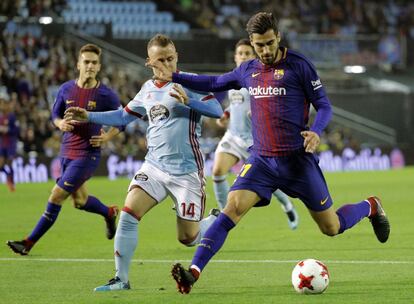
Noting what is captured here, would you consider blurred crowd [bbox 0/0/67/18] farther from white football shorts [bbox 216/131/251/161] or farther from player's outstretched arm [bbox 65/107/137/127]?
player's outstretched arm [bbox 65/107/137/127]

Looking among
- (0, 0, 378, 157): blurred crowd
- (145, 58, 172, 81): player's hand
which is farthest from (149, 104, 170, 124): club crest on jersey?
(0, 0, 378, 157): blurred crowd

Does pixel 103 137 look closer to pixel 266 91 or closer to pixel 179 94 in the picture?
pixel 179 94

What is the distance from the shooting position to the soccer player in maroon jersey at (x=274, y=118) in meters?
8.48

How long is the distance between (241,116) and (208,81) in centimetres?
596

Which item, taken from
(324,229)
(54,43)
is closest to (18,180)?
(54,43)

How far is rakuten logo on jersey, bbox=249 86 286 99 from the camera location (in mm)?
8633

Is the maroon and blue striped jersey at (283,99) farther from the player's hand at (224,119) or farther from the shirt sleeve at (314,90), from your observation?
the player's hand at (224,119)

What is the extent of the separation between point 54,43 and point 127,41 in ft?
14.2

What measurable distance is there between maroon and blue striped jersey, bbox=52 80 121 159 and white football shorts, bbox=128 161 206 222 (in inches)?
115

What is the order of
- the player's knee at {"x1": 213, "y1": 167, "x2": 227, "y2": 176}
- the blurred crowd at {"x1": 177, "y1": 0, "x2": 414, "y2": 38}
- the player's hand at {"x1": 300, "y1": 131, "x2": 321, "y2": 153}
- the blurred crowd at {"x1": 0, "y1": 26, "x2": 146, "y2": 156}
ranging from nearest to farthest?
the player's hand at {"x1": 300, "y1": 131, "x2": 321, "y2": 153}, the player's knee at {"x1": 213, "y1": 167, "x2": 227, "y2": 176}, the blurred crowd at {"x1": 0, "y1": 26, "x2": 146, "y2": 156}, the blurred crowd at {"x1": 177, "y1": 0, "x2": 414, "y2": 38}

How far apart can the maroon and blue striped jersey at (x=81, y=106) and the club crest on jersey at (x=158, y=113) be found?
112 inches

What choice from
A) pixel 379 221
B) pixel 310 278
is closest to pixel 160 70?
pixel 310 278

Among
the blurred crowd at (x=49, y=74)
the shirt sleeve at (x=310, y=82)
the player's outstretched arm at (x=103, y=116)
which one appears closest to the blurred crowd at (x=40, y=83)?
the blurred crowd at (x=49, y=74)

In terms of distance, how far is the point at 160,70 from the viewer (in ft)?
29.2
